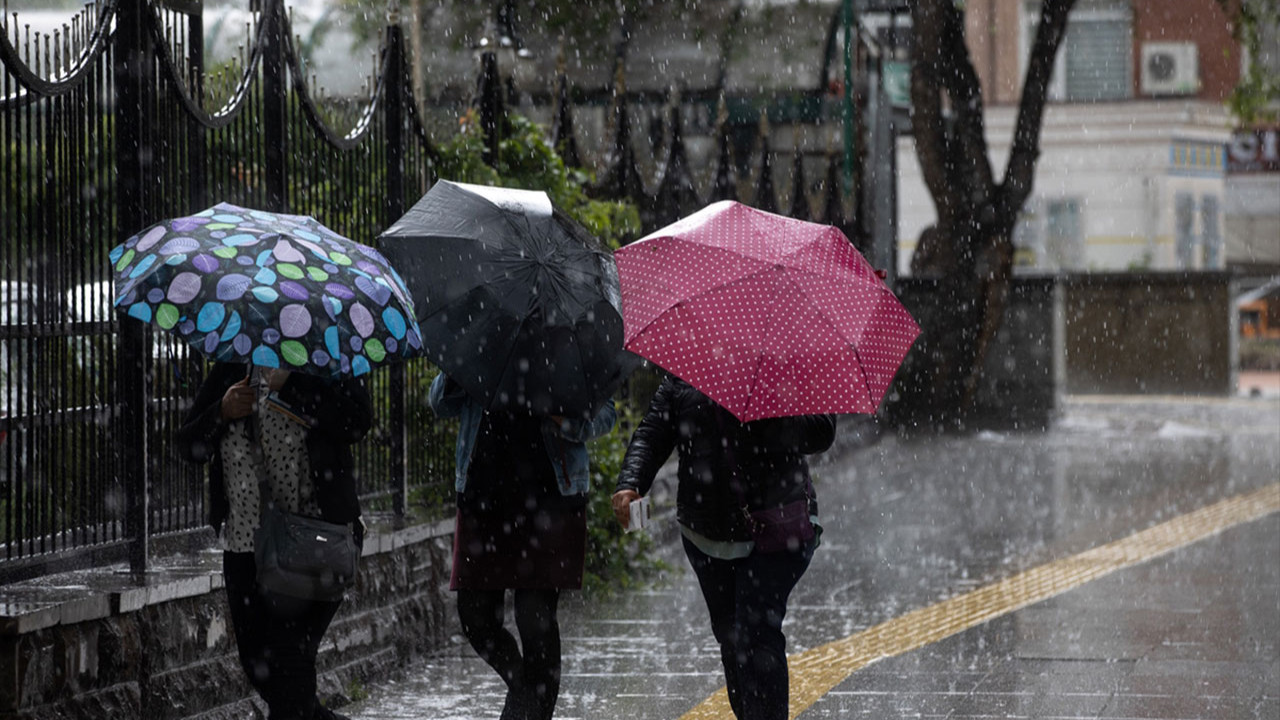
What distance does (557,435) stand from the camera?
18.3 feet

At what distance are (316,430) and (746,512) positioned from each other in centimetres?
128

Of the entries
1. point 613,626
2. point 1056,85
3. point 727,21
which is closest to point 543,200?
point 613,626

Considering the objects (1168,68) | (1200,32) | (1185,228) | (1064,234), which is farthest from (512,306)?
(1200,32)

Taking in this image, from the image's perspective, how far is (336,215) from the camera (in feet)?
25.0

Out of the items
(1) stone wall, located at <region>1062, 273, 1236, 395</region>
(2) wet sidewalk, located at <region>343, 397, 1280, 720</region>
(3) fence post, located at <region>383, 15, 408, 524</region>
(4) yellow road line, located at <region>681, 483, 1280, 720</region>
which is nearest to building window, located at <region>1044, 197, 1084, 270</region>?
(1) stone wall, located at <region>1062, 273, 1236, 395</region>

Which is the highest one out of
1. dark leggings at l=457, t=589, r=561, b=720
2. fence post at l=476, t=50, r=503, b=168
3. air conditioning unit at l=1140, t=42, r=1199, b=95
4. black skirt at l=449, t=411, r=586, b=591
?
air conditioning unit at l=1140, t=42, r=1199, b=95

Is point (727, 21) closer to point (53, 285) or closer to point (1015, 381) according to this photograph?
point (1015, 381)

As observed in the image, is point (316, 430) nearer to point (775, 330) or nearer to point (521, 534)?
point (521, 534)

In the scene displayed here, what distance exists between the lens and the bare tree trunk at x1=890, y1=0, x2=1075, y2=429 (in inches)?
785

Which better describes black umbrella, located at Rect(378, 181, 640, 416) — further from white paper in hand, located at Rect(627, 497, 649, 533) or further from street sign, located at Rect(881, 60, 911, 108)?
street sign, located at Rect(881, 60, 911, 108)

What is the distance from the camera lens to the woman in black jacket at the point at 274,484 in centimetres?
496

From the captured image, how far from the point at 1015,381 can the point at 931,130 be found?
3.30 metres

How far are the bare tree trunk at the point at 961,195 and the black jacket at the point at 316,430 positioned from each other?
1581 cm

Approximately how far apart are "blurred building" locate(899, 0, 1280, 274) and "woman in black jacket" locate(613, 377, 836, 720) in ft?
114
